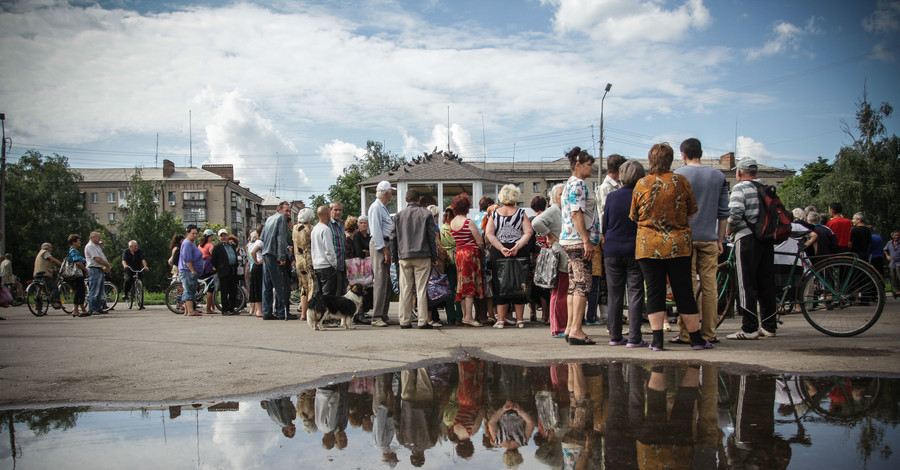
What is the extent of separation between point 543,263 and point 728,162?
315ft

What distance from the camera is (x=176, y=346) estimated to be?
24.9 feet

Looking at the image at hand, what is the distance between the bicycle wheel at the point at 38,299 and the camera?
14773 mm

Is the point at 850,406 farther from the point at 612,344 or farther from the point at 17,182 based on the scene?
the point at 17,182

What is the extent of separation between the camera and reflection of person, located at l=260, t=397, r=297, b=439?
3740 millimetres

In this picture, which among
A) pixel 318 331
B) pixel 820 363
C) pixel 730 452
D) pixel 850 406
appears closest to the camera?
pixel 730 452

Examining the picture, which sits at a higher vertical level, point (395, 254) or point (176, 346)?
point (395, 254)

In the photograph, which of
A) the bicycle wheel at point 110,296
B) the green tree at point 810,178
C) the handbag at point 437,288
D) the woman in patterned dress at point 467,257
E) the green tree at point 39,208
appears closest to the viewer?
the woman in patterned dress at point 467,257

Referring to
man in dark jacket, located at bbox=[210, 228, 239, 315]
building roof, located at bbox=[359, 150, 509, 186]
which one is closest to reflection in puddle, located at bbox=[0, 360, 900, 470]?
man in dark jacket, located at bbox=[210, 228, 239, 315]

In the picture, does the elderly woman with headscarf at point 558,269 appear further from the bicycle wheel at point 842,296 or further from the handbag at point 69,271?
the handbag at point 69,271

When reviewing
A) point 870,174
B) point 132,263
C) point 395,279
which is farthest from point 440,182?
point 870,174

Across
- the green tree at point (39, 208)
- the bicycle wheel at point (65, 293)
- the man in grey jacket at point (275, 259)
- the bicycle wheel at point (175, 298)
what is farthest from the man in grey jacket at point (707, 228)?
the green tree at point (39, 208)

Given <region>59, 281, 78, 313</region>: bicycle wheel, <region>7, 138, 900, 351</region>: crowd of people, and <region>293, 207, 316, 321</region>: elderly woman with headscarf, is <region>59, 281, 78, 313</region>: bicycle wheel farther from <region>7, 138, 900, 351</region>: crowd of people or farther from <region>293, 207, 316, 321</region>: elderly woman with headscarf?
<region>293, 207, 316, 321</region>: elderly woman with headscarf

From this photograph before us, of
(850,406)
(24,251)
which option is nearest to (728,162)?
(24,251)

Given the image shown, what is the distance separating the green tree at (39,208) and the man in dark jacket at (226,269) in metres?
68.9
